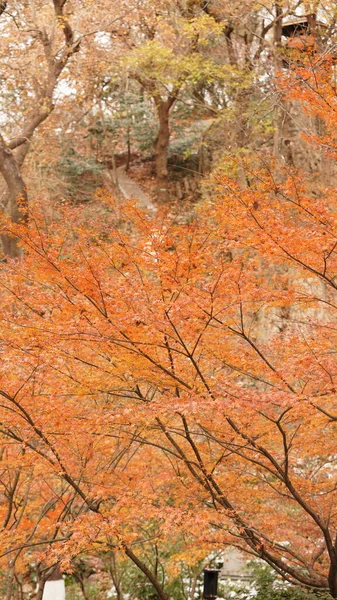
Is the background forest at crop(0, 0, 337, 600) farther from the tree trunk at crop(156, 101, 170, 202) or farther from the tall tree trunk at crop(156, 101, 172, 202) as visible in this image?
the tree trunk at crop(156, 101, 170, 202)

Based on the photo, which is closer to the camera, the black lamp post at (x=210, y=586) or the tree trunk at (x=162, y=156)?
A: the black lamp post at (x=210, y=586)

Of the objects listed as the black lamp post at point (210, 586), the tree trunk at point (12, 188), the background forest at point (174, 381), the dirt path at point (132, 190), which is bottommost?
the black lamp post at point (210, 586)

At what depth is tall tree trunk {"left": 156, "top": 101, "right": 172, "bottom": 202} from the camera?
2045cm

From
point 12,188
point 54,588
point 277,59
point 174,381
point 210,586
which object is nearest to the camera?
point 174,381

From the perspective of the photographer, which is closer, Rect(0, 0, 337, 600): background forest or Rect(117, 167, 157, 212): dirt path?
Rect(0, 0, 337, 600): background forest

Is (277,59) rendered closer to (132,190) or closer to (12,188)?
(12,188)

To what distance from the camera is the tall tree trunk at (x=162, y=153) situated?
67.1 ft

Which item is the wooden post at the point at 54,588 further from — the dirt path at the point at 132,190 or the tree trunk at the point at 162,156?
the tree trunk at the point at 162,156

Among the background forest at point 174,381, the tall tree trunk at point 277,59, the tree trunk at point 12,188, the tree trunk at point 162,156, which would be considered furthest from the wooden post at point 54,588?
the tree trunk at point 162,156

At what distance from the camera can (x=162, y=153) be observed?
20.9m

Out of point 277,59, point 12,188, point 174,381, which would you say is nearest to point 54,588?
point 174,381

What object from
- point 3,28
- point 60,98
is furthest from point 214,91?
point 3,28

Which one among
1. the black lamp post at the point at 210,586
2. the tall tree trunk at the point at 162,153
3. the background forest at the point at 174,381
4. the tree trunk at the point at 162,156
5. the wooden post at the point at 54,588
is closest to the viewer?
the background forest at the point at 174,381

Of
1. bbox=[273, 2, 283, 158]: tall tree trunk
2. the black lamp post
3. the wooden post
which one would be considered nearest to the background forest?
the black lamp post
